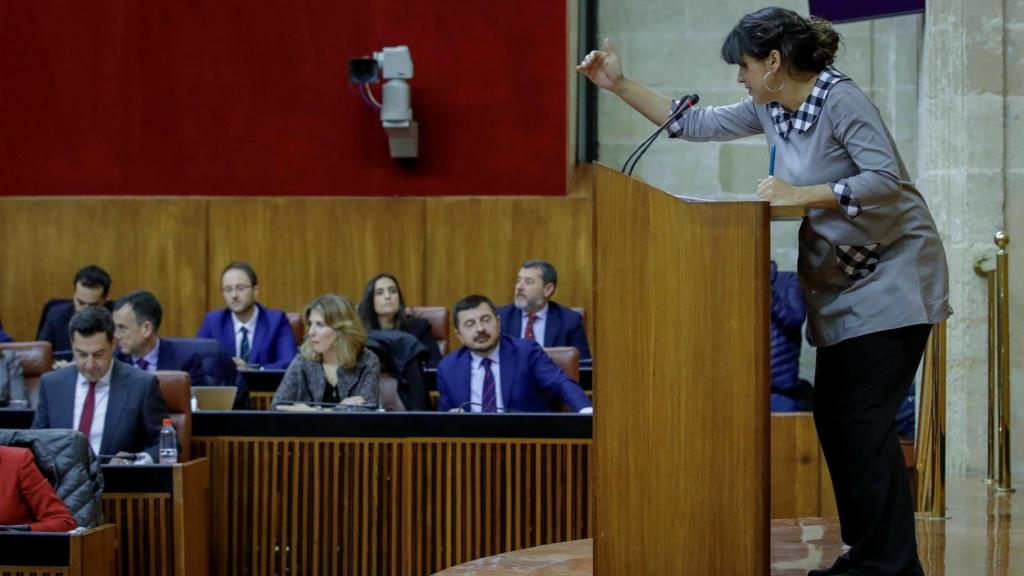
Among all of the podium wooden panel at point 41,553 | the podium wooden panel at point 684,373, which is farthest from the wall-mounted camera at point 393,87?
the podium wooden panel at point 684,373

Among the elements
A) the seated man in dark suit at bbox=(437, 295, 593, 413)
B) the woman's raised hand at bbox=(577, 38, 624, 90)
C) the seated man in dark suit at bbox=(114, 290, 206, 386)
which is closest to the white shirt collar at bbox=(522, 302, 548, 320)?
the seated man in dark suit at bbox=(437, 295, 593, 413)

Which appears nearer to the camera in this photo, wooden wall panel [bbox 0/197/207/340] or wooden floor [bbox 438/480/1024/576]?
wooden floor [bbox 438/480/1024/576]

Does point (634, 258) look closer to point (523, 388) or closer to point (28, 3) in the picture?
point (523, 388)

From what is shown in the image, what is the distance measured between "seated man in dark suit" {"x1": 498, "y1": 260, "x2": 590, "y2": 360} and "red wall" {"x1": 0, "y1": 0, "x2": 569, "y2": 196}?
1378 mm

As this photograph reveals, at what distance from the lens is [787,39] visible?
252cm

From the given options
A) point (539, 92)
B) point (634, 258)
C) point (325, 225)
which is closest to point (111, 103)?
point (325, 225)

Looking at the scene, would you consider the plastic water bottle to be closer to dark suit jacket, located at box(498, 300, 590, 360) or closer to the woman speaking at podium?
dark suit jacket, located at box(498, 300, 590, 360)

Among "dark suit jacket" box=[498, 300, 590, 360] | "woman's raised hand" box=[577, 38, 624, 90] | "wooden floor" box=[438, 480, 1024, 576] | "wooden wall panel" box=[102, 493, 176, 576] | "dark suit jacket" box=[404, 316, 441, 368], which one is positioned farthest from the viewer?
"dark suit jacket" box=[498, 300, 590, 360]

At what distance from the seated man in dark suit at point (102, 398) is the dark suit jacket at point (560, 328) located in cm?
240

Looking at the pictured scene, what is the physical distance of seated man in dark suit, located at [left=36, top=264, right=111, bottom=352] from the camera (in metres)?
7.12

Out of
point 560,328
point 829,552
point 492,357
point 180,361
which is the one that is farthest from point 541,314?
point 829,552

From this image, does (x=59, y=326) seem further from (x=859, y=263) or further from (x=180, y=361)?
(x=859, y=263)

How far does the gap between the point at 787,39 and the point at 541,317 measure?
4441 millimetres

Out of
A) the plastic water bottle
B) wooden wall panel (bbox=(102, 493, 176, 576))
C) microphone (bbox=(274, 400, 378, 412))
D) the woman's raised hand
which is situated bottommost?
wooden wall panel (bbox=(102, 493, 176, 576))
